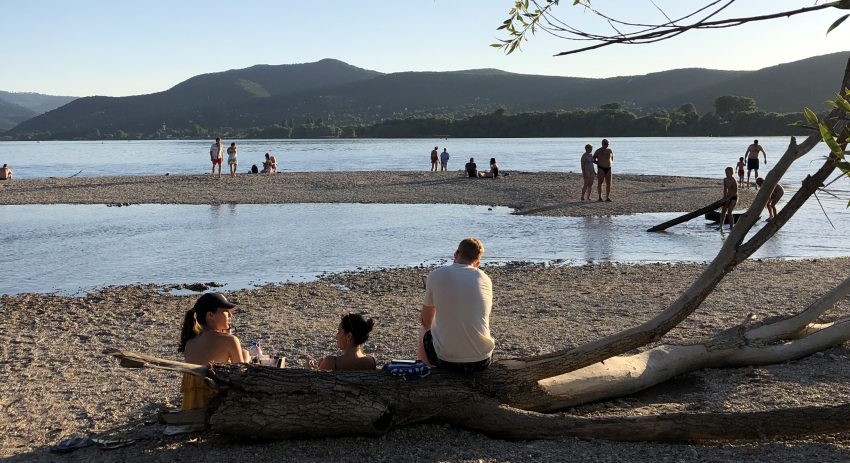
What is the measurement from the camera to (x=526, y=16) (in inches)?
223

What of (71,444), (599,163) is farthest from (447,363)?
(599,163)

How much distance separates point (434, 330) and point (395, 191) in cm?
2484

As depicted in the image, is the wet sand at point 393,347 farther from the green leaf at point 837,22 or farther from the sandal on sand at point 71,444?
the green leaf at point 837,22

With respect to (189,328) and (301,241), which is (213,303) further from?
(301,241)

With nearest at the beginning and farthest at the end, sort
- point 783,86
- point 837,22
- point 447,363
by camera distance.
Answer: point 837,22 < point 447,363 < point 783,86

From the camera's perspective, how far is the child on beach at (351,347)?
6.07m

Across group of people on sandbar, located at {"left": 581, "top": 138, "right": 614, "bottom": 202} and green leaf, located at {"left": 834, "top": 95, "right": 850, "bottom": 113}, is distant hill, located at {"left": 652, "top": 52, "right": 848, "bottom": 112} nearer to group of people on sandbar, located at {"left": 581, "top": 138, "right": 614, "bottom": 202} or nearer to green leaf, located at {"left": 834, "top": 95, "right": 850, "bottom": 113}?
group of people on sandbar, located at {"left": 581, "top": 138, "right": 614, "bottom": 202}

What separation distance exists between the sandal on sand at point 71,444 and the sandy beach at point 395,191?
1767 centimetres

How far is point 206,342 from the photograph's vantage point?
599 cm

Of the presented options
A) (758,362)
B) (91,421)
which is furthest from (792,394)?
(91,421)

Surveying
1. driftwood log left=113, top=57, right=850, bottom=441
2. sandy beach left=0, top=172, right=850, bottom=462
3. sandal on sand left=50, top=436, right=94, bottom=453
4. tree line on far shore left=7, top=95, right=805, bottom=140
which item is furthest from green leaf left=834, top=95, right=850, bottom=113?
tree line on far shore left=7, top=95, right=805, bottom=140

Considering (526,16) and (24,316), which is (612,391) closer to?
(526,16)

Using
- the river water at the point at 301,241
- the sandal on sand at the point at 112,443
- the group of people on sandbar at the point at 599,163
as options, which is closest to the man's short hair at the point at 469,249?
the sandal on sand at the point at 112,443

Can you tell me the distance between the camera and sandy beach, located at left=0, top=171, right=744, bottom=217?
2512 centimetres
